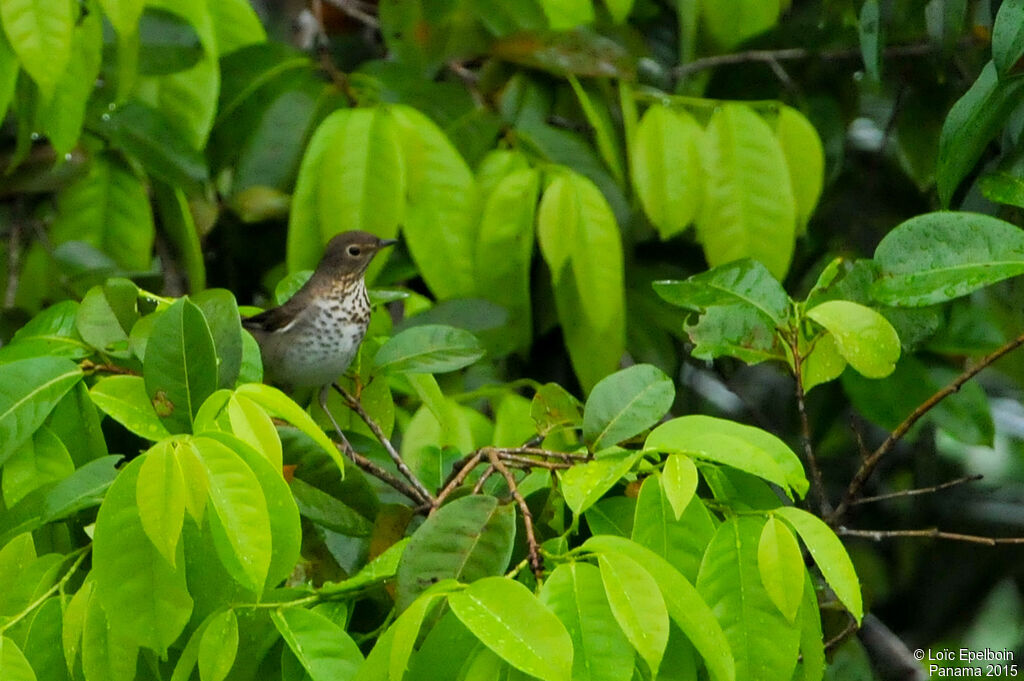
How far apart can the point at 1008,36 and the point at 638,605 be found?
89cm

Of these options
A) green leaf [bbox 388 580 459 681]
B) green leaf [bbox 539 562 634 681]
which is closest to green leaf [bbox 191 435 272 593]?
green leaf [bbox 388 580 459 681]

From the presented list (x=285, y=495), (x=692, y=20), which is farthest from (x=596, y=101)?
(x=285, y=495)

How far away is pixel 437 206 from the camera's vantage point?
8.30 feet

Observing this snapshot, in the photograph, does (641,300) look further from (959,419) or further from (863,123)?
(863,123)

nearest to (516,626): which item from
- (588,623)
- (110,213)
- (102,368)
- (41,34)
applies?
(588,623)

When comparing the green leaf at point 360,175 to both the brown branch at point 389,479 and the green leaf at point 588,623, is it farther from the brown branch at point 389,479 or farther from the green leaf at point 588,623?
the green leaf at point 588,623

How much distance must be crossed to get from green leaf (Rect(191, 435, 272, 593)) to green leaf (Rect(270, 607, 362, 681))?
0.10 meters

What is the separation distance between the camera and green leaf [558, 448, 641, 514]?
117 centimetres

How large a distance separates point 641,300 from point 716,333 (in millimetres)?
1477

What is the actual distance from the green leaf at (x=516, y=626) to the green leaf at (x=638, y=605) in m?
0.06

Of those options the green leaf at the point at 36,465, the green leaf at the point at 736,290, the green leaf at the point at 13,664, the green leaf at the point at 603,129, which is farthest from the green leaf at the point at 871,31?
the green leaf at the point at 13,664

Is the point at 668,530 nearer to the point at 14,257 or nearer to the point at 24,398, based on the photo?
the point at 24,398

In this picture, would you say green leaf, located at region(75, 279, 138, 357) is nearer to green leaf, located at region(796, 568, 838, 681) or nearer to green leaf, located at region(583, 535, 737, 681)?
green leaf, located at region(583, 535, 737, 681)

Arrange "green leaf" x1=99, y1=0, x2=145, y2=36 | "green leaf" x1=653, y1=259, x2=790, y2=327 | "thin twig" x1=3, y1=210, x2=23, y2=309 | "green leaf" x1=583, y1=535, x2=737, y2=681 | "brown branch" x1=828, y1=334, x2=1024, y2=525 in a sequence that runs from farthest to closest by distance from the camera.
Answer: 1. "thin twig" x1=3, y1=210, x2=23, y2=309
2. "green leaf" x1=99, y1=0, x2=145, y2=36
3. "green leaf" x1=653, y1=259, x2=790, y2=327
4. "brown branch" x1=828, y1=334, x2=1024, y2=525
5. "green leaf" x1=583, y1=535, x2=737, y2=681
